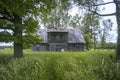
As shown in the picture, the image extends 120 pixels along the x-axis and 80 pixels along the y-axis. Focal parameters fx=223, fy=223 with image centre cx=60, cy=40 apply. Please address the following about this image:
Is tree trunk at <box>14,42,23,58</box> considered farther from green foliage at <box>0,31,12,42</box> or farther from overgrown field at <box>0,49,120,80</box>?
overgrown field at <box>0,49,120,80</box>

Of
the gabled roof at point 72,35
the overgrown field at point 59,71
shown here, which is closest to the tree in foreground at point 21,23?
the overgrown field at point 59,71

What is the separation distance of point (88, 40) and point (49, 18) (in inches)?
1258

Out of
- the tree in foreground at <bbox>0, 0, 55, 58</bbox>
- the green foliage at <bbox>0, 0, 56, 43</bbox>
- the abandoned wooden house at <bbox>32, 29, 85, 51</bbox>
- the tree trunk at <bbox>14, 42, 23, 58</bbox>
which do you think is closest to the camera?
the green foliage at <bbox>0, 0, 56, 43</bbox>

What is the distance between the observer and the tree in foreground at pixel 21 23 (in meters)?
11.6

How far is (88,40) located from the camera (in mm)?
45750

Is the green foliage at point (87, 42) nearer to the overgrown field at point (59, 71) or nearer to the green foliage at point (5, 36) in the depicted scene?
the green foliage at point (5, 36)

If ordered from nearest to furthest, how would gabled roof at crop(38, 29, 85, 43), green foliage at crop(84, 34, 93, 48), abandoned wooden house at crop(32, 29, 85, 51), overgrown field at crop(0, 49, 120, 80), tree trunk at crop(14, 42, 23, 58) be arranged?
overgrown field at crop(0, 49, 120, 80)
tree trunk at crop(14, 42, 23, 58)
abandoned wooden house at crop(32, 29, 85, 51)
gabled roof at crop(38, 29, 85, 43)
green foliage at crop(84, 34, 93, 48)

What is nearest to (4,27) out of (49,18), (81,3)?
(49,18)

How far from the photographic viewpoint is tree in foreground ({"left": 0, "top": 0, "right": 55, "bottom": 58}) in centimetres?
1163

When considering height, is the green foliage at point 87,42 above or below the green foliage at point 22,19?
below

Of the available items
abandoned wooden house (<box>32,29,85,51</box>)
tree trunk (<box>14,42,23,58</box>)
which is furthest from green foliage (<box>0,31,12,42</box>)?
→ abandoned wooden house (<box>32,29,85,51</box>)

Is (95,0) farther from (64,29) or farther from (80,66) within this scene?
(64,29)

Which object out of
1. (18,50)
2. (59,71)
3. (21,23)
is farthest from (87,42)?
(59,71)

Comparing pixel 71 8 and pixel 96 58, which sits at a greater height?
pixel 71 8
